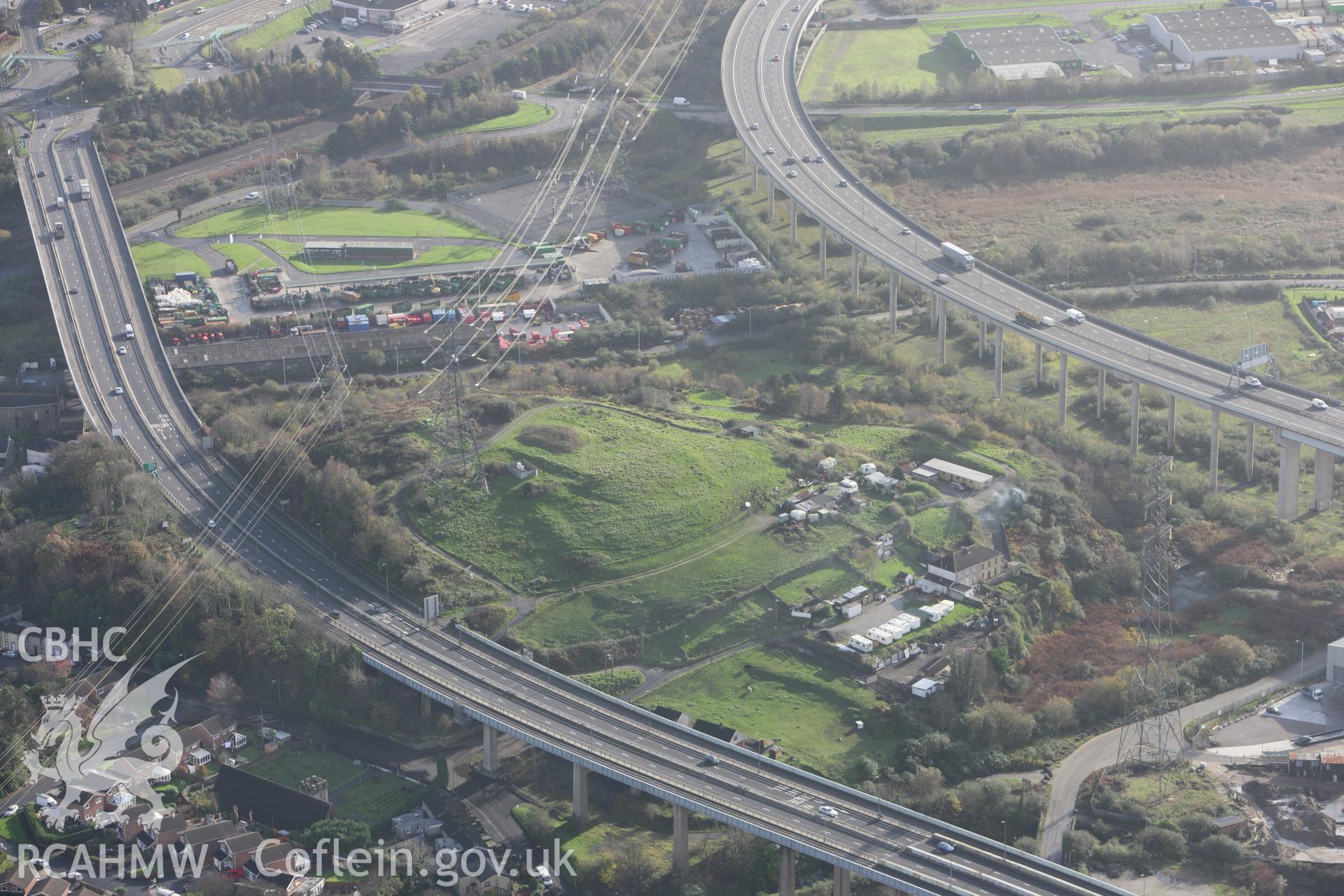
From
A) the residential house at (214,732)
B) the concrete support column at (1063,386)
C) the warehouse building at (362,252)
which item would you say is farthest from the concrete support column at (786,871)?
the warehouse building at (362,252)

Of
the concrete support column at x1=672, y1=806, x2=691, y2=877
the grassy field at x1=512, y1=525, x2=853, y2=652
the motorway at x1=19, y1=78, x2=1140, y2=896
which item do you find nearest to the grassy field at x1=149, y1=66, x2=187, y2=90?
the motorway at x1=19, y1=78, x2=1140, y2=896

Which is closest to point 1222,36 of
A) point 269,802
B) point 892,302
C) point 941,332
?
point 892,302

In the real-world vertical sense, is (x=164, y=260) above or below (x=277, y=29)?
below

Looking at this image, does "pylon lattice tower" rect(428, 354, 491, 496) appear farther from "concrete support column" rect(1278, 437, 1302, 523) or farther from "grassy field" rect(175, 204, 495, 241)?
"concrete support column" rect(1278, 437, 1302, 523)

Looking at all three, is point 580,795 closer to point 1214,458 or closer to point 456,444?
point 456,444

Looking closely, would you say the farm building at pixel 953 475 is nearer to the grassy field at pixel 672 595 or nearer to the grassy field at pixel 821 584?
the grassy field at pixel 672 595

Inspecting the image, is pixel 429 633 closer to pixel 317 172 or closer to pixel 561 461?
pixel 561 461

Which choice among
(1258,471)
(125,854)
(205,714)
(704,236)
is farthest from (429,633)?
(704,236)
